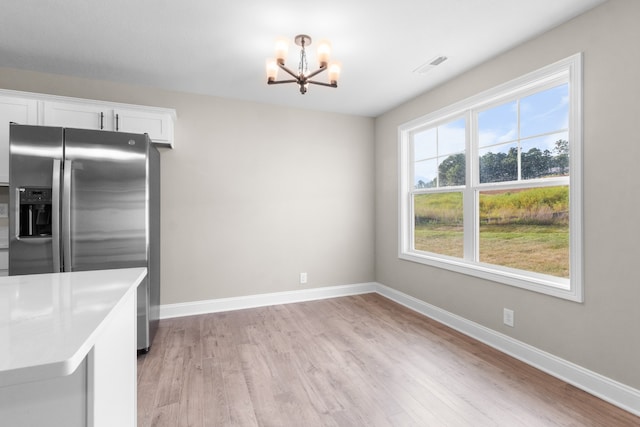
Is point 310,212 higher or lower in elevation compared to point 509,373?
higher

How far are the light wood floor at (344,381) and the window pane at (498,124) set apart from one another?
191 centimetres

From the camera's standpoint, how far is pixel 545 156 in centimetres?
250

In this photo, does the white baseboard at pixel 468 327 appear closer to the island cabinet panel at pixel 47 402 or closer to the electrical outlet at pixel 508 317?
the electrical outlet at pixel 508 317

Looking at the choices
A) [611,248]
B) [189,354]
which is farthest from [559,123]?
[189,354]

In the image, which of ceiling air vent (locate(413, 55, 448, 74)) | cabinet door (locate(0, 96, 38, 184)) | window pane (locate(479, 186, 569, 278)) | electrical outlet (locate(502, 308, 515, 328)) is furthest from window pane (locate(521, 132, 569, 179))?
cabinet door (locate(0, 96, 38, 184))

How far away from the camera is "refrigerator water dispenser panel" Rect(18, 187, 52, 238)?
94.7 inches

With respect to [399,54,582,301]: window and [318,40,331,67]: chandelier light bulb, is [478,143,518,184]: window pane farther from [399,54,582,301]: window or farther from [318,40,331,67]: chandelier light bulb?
[318,40,331,67]: chandelier light bulb

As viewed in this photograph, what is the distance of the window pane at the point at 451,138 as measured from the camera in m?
3.28

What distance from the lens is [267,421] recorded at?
183 centimetres

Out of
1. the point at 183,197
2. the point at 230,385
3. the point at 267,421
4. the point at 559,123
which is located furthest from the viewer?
the point at 183,197

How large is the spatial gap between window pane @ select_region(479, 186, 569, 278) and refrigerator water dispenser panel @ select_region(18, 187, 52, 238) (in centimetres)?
385

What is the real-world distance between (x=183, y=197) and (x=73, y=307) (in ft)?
9.23

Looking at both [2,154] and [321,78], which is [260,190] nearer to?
[321,78]

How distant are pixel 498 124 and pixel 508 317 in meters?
1.75
